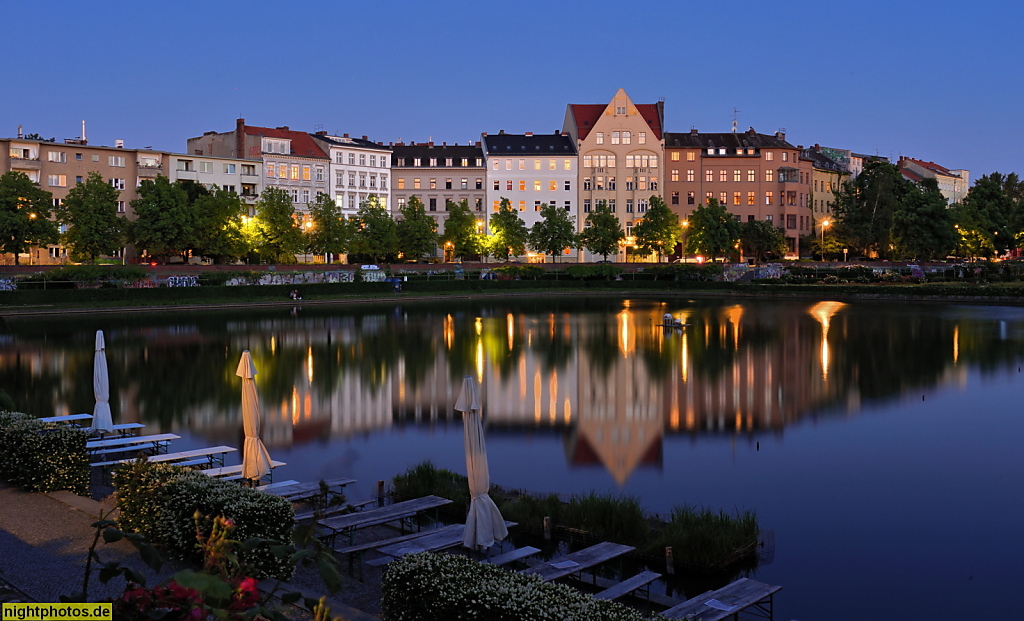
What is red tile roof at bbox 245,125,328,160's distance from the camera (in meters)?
110

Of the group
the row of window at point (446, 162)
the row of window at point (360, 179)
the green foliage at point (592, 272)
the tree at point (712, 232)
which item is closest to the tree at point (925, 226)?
the tree at point (712, 232)

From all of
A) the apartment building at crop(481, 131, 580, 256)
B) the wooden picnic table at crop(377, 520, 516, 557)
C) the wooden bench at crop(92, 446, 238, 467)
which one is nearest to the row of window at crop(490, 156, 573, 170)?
the apartment building at crop(481, 131, 580, 256)

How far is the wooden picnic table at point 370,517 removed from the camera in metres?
14.3

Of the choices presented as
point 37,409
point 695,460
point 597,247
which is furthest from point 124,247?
point 695,460

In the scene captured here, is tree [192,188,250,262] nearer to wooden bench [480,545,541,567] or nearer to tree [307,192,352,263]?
tree [307,192,352,263]

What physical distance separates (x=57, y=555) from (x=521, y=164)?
356ft

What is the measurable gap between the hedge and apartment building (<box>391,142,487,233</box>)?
105754mm

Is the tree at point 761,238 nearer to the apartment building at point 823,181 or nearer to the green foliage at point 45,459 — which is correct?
the apartment building at point 823,181

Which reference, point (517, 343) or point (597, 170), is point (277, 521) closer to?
point (517, 343)

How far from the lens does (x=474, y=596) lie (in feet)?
29.2

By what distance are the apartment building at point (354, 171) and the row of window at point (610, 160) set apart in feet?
83.3

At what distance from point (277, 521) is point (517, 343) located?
120 ft

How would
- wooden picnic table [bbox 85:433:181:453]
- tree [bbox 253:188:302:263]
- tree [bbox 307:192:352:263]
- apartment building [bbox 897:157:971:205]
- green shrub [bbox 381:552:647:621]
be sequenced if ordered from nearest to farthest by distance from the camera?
1. green shrub [bbox 381:552:647:621]
2. wooden picnic table [bbox 85:433:181:453]
3. tree [bbox 253:188:302:263]
4. tree [bbox 307:192:352:263]
5. apartment building [bbox 897:157:971:205]

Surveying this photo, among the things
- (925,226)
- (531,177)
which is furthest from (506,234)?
(925,226)
